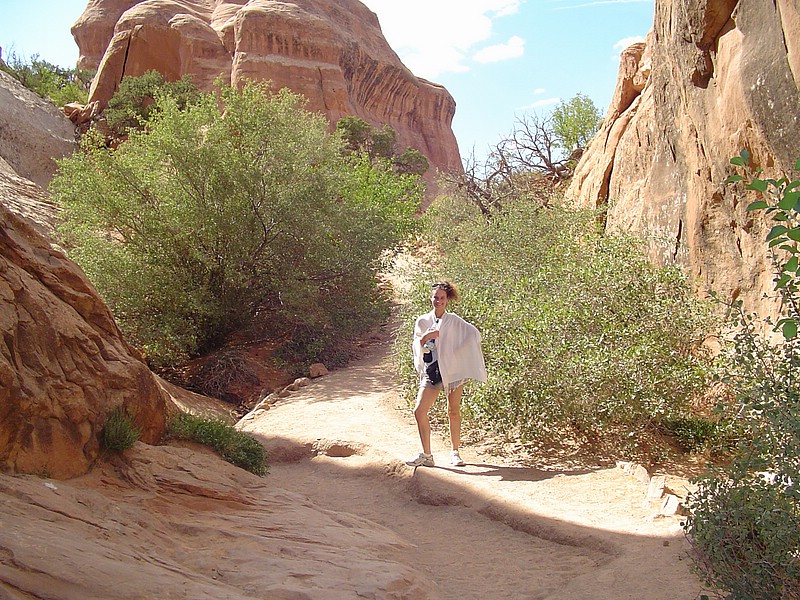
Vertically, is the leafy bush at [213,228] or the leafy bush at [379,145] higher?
the leafy bush at [379,145]

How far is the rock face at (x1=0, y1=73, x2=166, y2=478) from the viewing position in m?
3.98

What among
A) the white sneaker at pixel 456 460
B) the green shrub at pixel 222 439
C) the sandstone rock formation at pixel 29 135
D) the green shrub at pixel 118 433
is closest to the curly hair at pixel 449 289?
the white sneaker at pixel 456 460

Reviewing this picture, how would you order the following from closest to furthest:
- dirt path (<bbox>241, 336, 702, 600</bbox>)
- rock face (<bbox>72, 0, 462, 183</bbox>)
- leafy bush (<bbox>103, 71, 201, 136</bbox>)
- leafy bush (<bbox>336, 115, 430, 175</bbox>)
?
dirt path (<bbox>241, 336, 702, 600</bbox>) < leafy bush (<bbox>103, 71, 201, 136</bbox>) < rock face (<bbox>72, 0, 462, 183</bbox>) < leafy bush (<bbox>336, 115, 430, 175</bbox>)

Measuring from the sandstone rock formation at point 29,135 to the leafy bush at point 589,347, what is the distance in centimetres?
1819

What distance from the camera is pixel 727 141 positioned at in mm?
8062

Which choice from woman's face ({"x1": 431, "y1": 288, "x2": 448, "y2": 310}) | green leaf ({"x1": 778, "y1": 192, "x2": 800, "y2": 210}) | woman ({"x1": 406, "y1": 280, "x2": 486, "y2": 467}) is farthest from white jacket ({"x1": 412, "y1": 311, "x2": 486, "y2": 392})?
green leaf ({"x1": 778, "y1": 192, "x2": 800, "y2": 210})

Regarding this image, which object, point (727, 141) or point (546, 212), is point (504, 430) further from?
point (546, 212)

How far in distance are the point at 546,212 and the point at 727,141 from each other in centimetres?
500

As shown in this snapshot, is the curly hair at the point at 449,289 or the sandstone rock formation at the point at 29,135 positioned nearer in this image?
the curly hair at the point at 449,289

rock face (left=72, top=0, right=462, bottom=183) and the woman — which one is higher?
rock face (left=72, top=0, right=462, bottom=183)

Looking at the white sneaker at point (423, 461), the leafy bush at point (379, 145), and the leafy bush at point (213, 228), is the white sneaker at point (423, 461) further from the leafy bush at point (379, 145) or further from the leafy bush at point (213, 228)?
the leafy bush at point (379, 145)

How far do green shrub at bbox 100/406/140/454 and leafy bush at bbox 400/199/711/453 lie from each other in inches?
150

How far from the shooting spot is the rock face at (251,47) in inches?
1214

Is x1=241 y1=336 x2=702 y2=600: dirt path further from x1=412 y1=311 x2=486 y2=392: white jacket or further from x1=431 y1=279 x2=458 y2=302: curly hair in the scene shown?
x1=431 y1=279 x2=458 y2=302: curly hair
